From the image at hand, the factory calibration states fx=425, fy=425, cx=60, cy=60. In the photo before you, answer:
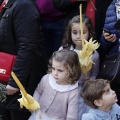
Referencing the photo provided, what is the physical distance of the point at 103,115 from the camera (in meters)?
3.02

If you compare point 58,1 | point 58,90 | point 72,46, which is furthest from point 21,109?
point 58,1

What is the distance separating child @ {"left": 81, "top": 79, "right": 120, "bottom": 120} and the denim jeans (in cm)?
109

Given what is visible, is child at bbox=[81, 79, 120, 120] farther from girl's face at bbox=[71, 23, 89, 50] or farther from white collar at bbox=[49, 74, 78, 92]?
girl's face at bbox=[71, 23, 89, 50]

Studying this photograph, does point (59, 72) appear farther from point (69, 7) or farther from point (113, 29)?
point (69, 7)

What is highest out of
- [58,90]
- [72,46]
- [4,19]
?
[4,19]

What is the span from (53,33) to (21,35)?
2.88ft

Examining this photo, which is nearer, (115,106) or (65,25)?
(115,106)

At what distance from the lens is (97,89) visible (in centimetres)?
301

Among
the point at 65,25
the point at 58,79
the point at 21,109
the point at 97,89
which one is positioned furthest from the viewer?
the point at 65,25

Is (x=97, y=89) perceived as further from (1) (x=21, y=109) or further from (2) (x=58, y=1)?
(2) (x=58, y=1)

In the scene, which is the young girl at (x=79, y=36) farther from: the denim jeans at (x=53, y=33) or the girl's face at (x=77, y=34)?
the denim jeans at (x=53, y=33)

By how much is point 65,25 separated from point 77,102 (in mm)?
884

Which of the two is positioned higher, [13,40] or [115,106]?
[13,40]

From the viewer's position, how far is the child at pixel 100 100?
9.84ft
